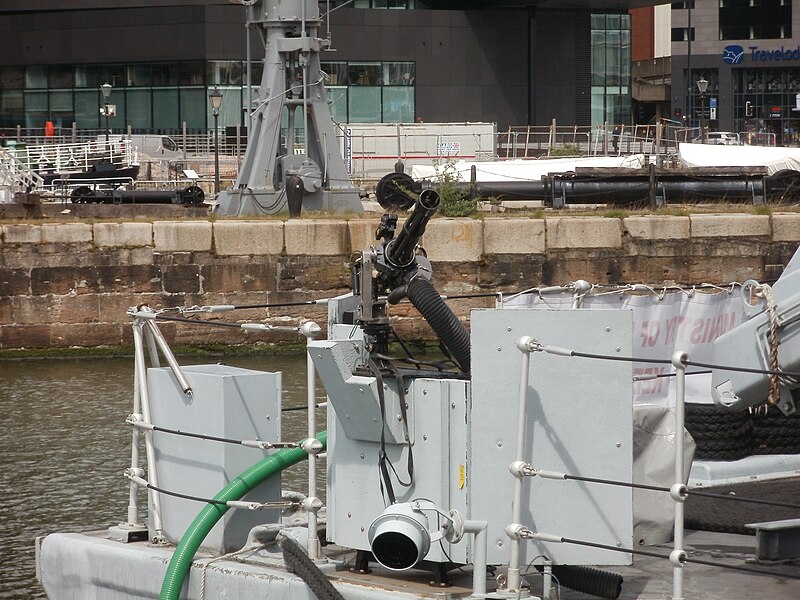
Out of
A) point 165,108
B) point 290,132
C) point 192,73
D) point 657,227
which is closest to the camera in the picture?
point 657,227

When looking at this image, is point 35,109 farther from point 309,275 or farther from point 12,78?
point 309,275

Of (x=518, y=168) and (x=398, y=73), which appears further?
(x=398, y=73)

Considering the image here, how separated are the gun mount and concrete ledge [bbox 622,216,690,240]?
528cm

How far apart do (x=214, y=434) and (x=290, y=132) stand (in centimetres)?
1837

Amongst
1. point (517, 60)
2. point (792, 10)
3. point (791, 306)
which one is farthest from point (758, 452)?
point (792, 10)

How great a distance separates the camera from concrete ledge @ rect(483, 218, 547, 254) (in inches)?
861

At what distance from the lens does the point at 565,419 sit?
17.8ft

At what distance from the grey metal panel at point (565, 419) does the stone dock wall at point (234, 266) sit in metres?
15.7

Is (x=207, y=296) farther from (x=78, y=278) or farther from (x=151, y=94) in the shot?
(x=151, y=94)

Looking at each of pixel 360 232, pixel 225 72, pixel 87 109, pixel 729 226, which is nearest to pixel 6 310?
pixel 360 232

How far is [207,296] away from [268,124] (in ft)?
14.8

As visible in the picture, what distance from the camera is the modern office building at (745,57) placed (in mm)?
80812

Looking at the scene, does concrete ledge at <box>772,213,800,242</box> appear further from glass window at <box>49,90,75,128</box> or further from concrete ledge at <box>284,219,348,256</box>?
glass window at <box>49,90,75,128</box>

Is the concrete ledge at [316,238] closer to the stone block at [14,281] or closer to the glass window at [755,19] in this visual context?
the stone block at [14,281]
